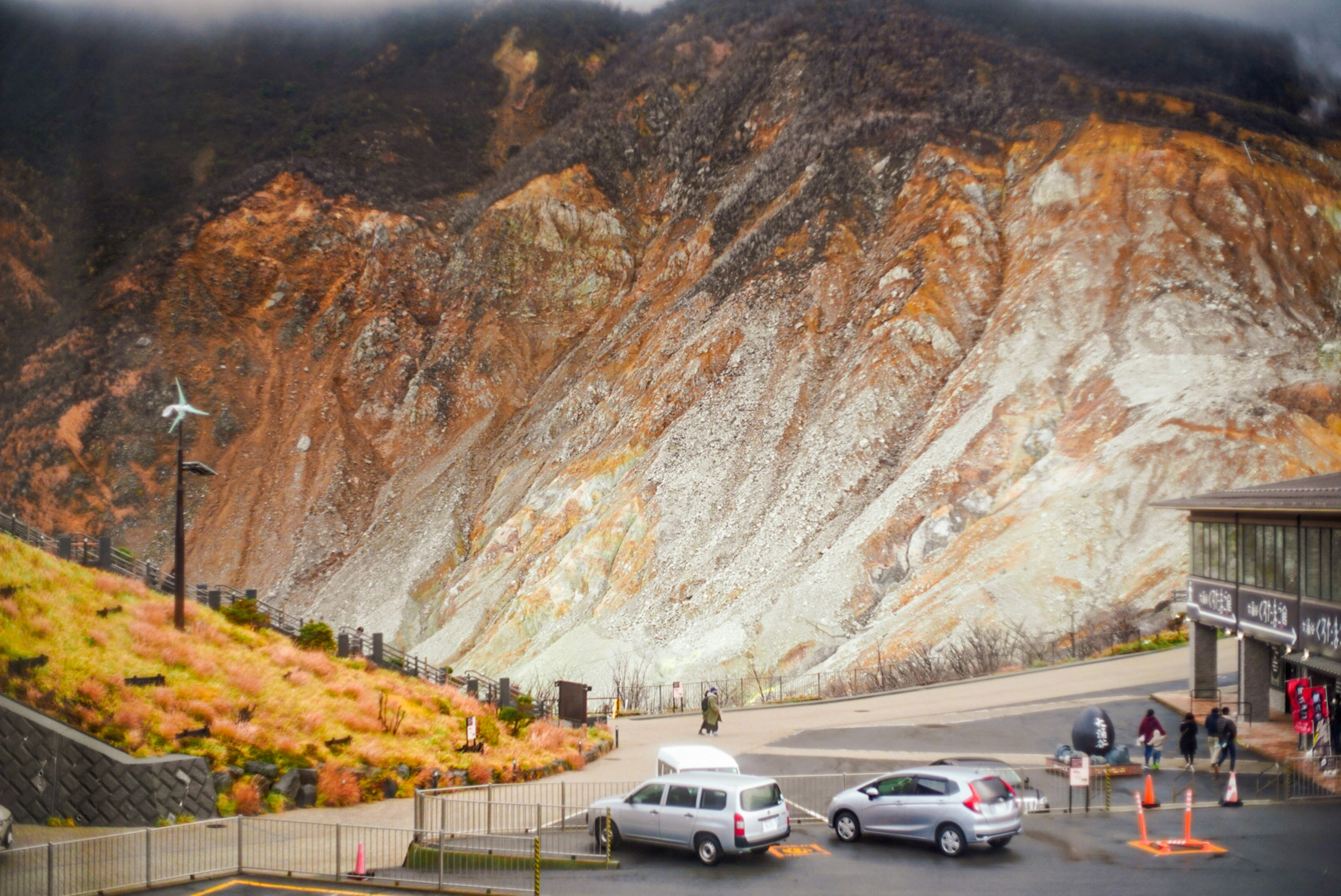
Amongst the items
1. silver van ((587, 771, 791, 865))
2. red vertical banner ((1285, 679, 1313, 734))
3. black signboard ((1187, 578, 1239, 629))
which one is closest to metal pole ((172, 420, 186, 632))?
silver van ((587, 771, 791, 865))

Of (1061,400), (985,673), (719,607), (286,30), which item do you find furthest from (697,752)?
(286,30)

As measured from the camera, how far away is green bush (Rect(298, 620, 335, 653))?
93.9 ft

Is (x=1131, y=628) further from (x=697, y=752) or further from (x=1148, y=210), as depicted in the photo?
(x=1148, y=210)

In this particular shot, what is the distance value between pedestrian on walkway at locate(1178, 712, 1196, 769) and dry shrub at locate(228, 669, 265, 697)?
18.1 meters

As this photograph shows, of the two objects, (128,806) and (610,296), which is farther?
(610,296)

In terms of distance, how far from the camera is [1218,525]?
26203mm

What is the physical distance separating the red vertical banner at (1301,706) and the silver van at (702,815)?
476 inches

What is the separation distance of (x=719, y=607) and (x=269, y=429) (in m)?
39.0

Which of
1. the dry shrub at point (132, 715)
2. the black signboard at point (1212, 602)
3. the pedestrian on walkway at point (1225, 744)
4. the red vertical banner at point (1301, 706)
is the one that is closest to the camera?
the dry shrub at point (132, 715)

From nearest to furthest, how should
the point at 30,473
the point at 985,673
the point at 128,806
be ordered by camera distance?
the point at 128,806 → the point at 985,673 → the point at 30,473

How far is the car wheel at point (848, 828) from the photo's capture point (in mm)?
16750

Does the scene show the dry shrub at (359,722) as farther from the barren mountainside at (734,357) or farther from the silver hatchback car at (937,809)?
the barren mountainside at (734,357)

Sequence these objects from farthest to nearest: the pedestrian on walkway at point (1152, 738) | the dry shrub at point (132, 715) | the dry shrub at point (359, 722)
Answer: the dry shrub at point (359, 722)
the pedestrian on walkway at point (1152, 738)
the dry shrub at point (132, 715)

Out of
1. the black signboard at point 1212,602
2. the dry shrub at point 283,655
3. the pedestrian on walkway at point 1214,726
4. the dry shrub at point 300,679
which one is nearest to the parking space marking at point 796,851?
the pedestrian on walkway at point 1214,726
